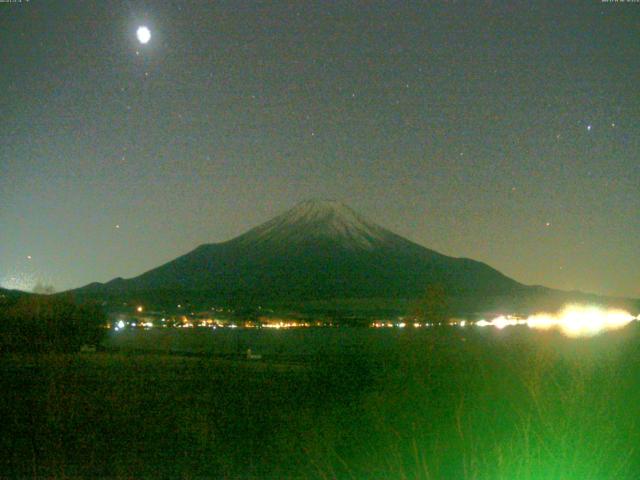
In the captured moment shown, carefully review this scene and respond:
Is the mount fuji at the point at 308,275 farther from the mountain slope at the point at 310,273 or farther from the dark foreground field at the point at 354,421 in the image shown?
the dark foreground field at the point at 354,421

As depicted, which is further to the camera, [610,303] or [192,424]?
[610,303]

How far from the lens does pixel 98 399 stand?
18.4 meters

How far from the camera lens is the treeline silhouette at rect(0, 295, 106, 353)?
39.3m

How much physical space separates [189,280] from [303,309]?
3062 cm

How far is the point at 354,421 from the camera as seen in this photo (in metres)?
15.2

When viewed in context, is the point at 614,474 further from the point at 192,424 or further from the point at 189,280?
the point at 189,280

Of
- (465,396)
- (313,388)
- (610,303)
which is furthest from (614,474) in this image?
(610,303)

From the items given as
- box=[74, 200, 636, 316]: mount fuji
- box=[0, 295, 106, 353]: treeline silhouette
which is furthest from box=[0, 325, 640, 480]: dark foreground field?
box=[74, 200, 636, 316]: mount fuji

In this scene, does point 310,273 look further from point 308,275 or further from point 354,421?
point 354,421

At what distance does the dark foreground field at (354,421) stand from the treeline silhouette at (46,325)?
14.8 metres

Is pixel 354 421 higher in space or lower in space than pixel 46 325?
lower

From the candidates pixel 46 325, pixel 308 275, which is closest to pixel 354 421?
pixel 46 325

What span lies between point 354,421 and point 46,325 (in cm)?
2831

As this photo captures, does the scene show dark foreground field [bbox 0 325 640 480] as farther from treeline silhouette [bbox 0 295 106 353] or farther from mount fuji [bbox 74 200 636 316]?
mount fuji [bbox 74 200 636 316]
